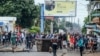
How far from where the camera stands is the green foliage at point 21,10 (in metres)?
71.4

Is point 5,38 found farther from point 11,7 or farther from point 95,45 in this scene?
Result: point 11,7

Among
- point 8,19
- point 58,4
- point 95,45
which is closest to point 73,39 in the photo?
point 95,45

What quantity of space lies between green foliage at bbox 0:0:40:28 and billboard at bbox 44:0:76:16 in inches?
245

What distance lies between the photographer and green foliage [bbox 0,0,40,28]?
71438mm

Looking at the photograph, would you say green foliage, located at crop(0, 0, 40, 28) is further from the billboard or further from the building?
the building

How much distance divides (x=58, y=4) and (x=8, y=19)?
9766 mm

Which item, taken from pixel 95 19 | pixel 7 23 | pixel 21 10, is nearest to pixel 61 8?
pixel 21 10

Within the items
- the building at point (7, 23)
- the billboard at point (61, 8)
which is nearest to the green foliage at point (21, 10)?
the billboard at point (61, 8)

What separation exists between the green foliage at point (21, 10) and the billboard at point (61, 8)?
6.22 meters

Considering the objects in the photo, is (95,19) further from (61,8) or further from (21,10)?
(21,10)

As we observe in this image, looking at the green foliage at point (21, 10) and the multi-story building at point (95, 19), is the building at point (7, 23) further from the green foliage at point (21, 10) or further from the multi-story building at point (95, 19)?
the multi-story building at point (95, 19)

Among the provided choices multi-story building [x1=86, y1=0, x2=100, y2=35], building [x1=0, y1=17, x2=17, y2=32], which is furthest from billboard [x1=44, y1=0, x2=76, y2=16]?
Result: building [x1=0, y1=17, x2=17, y2=32]

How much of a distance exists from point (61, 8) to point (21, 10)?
9515mm

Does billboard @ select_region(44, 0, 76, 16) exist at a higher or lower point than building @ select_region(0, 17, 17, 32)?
higher
